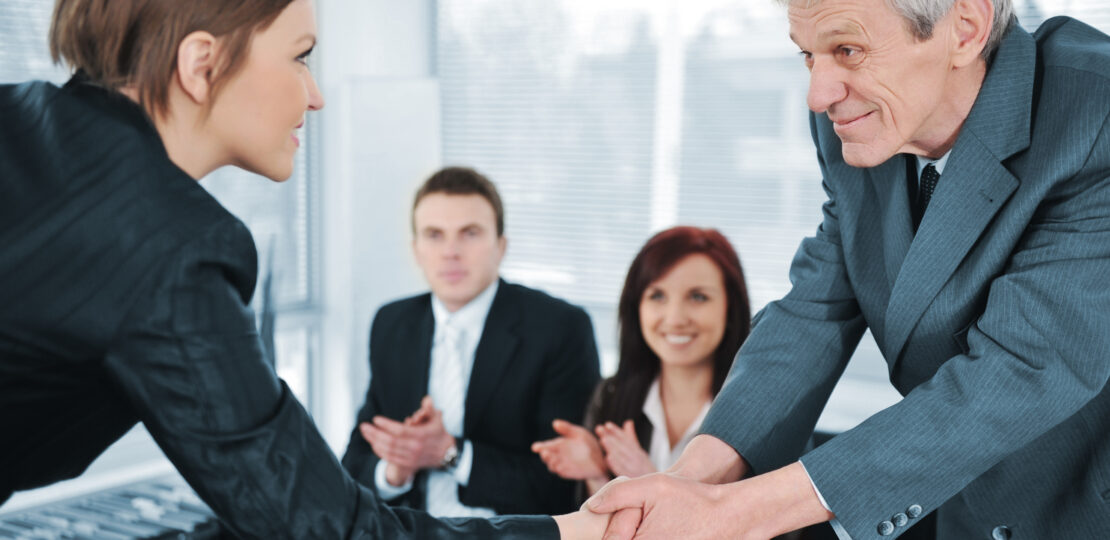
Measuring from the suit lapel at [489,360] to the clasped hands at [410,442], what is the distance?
0.18 metres

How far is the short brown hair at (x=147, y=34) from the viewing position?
39.5 inches

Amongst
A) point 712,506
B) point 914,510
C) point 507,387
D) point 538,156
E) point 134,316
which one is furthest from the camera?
point 538,156

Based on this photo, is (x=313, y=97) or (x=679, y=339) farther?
(x=679, y=339)

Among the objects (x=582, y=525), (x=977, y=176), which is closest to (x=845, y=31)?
(x=977, y=176)

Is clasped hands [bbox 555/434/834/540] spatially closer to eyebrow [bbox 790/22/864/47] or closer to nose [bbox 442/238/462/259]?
eyebrow [bbox 790/22/864/47]

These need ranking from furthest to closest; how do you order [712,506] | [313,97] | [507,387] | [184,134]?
[507,387]
[712,506]
[313,97]
[184,134]

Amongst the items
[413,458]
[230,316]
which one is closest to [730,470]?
[230,316]

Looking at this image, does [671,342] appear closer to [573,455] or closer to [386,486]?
[573,455]

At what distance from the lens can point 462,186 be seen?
3.12 m

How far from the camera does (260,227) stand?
4.41 metres

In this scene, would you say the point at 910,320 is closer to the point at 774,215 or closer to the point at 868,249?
the point at 868,249

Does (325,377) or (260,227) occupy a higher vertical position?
(260,227)

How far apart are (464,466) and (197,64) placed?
188cm

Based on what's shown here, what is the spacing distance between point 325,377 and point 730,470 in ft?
12.1
